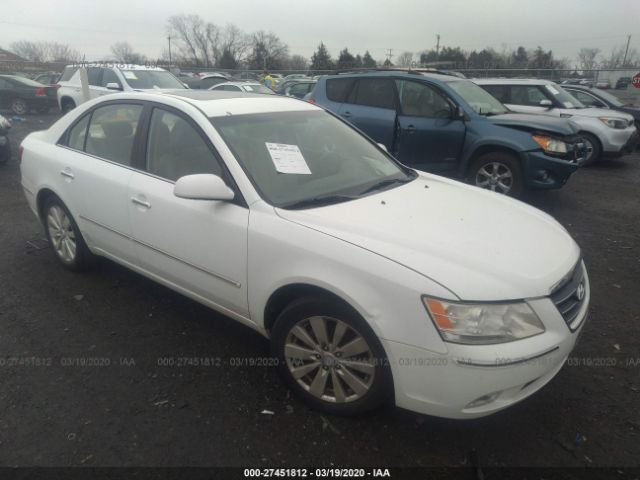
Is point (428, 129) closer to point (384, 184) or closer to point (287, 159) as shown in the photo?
point (384, 184)

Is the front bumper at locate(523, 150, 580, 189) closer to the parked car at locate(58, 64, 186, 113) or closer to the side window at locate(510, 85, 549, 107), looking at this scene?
the side window at locate(510, 85, 549, 107)

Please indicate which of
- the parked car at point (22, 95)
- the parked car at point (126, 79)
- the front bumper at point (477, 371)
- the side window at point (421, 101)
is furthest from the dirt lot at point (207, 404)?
the parked car at point (22, 95)

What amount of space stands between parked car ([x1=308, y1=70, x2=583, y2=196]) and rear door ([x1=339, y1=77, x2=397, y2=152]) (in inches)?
0.6

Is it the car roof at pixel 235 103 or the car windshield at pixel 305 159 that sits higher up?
the car roof at pixel 235 103

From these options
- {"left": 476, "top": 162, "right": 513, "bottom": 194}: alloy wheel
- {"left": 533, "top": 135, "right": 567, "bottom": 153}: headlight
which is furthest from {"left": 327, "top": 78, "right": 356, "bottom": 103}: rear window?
{"left": 533, "top": 135, "right": 567, "bottom": 153}: headlight

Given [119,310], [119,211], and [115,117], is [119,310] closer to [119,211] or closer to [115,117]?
[119,211]

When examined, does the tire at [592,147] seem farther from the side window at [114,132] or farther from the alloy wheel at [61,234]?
the alloy wheel at [61,234]

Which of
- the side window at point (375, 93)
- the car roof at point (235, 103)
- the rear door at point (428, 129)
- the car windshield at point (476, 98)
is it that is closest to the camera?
the car roof at point (235, 103)

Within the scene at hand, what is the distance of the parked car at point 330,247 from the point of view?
6.64ft

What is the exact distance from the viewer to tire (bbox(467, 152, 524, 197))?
6.07 m

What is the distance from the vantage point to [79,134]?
3.78 metres

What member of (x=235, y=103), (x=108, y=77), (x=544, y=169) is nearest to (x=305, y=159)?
(x=235, y=103)

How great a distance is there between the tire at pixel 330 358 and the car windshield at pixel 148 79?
1058cm

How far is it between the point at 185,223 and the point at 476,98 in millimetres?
5504
